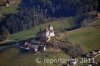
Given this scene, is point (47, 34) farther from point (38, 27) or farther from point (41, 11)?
point (41, 11)

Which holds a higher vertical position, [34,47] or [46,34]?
[46,34]

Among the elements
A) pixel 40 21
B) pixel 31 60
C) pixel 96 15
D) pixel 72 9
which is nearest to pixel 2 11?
pixel 40 21

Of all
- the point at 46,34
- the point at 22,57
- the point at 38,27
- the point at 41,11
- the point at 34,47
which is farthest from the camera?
the point at 41,11

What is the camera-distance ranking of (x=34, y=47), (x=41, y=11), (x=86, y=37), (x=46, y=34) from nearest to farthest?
1. (x=34, y=47)
2. (x=86, y=37)
3. (x=46, y=34)
4. (x=41, y=11)

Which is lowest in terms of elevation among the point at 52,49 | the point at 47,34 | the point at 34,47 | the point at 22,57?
the point at 22,57

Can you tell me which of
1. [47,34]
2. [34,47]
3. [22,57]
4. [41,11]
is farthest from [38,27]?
[22,57]

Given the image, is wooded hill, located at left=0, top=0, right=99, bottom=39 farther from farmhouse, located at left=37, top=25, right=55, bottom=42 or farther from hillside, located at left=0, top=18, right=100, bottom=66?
farmhouse, located at left=37, top=25, right=55, bottom=42

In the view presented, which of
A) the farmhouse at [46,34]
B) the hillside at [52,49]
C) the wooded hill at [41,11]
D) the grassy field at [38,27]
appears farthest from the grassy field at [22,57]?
the wooded hill at [41,11]

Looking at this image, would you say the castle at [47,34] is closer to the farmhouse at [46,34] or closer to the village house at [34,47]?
the farmhouse at [46,34]
